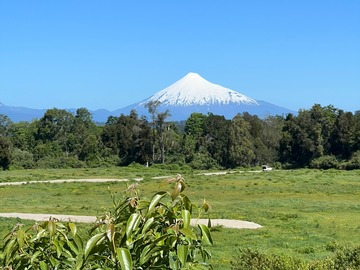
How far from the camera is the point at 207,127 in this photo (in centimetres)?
7062

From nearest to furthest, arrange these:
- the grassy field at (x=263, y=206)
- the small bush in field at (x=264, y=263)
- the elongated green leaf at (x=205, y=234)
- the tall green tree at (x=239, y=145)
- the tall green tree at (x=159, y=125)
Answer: the elongated green leaf at (x=205, y=234) < the small bush in field at (x=264, y=263) < the grassy field at (x=263, y=206) < the tall green tree at (x=239, y=145) < the tall green tree at (x=159, y=125)

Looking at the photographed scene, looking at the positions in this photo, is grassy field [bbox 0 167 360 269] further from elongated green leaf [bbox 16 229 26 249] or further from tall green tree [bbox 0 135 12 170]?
tall green tree [bbox 0 135 12 170]

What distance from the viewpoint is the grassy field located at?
12.4 m

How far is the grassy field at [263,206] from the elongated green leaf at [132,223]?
19cm

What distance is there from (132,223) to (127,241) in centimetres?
8

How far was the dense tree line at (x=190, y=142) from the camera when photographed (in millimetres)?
56531

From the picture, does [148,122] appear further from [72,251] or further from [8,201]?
[72,251]

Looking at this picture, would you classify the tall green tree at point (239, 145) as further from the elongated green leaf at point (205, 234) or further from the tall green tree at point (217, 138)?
the elongated green leaf at point (205, 234)

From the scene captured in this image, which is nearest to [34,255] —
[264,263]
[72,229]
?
[72,229]

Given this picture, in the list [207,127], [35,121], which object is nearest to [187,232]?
[207,127]

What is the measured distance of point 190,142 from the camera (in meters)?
67.3

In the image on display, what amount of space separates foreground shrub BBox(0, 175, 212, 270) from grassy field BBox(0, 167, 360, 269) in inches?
5.1

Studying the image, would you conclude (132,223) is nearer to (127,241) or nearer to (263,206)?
(127,241)

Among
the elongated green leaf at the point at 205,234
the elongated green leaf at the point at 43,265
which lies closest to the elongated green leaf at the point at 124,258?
the elongated green leaf at the point at 205,234
